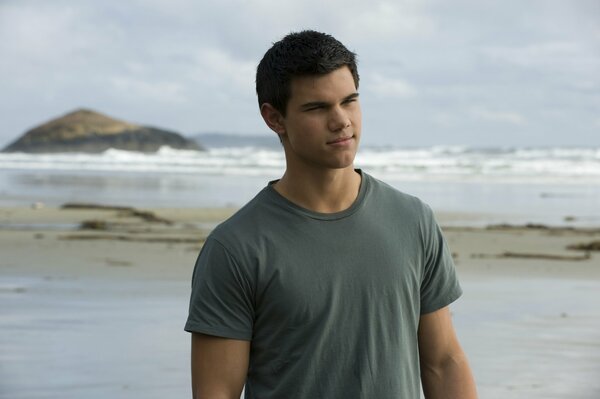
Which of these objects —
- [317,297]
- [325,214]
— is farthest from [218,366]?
[325,214]

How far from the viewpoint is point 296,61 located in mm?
2664

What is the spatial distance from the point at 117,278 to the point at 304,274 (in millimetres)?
9378

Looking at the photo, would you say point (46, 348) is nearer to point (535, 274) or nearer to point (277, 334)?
point (277, 334)

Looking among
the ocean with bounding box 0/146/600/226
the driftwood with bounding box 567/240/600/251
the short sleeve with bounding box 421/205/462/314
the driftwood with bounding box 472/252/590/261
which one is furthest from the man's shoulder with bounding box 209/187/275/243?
the ocean with bounding box 0/146/600/226

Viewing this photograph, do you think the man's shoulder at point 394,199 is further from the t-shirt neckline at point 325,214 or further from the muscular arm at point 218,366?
the muscular arm at point 218,366

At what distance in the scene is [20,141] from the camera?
238 ft

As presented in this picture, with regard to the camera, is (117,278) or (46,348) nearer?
(46,348)

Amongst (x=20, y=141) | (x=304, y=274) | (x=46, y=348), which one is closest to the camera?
(x=304, y=274)

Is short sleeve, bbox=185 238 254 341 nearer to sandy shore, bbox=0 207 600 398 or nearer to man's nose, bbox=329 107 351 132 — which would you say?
man's nose, bbox=329 107 351 132

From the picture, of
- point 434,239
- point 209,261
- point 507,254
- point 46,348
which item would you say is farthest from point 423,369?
point 507,254

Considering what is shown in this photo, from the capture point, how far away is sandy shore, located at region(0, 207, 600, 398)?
7.04 m

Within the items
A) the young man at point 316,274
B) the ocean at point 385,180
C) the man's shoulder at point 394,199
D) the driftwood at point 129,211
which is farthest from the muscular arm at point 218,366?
the ocean at point 385,180

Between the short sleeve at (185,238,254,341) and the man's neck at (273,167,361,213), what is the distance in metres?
0.23

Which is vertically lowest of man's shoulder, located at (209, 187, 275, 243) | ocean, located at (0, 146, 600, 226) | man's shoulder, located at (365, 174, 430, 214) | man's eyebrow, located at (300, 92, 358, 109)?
ocean, located at (0, 146, 600, 226)
